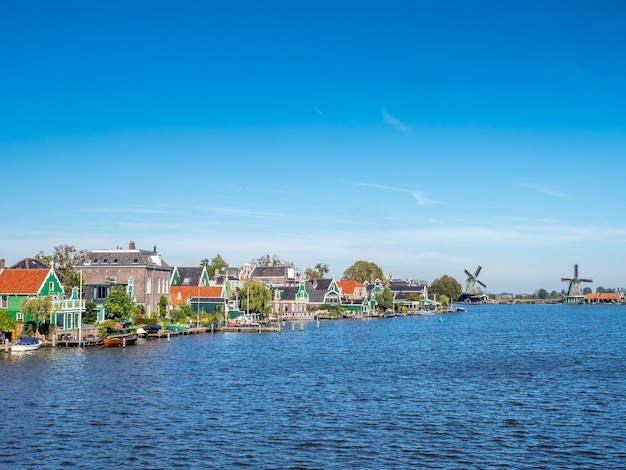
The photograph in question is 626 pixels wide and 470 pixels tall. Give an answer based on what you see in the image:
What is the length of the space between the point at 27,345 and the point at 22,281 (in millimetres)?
12996

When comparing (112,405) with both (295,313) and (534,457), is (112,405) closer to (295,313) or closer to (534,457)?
(534,457)

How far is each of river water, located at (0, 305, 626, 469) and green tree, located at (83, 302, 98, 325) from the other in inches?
534

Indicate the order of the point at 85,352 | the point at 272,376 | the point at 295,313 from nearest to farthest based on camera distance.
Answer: the point at 272,376, the point at 85,352, the point at 295,313

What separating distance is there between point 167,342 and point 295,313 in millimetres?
58034

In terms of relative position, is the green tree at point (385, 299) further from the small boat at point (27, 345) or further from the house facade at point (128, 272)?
the small boat at point (27, 345)

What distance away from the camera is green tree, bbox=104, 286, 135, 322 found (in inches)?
3442

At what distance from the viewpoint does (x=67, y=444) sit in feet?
109

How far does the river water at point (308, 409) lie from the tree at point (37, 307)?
571 cm

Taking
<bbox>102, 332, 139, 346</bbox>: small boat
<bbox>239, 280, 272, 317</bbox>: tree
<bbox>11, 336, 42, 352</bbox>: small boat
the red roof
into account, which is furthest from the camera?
<bbox>239, 280, 272, 317</bbox>: tree

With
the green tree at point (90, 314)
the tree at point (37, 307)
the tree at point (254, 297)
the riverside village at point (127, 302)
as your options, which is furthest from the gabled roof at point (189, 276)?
the tree at point (37, 307)

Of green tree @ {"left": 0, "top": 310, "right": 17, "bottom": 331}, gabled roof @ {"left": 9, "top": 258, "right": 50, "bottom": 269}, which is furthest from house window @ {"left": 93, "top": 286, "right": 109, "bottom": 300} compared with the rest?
green tree @ {"left": 0, "top": 310, "right": 17, "bottom": 331}

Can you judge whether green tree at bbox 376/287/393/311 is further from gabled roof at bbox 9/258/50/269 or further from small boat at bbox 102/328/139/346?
gabled roof at bbox 9/258/50/269

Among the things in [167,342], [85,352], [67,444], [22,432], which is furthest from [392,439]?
[167,342]

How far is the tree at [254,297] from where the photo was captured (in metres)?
116
